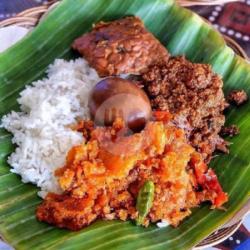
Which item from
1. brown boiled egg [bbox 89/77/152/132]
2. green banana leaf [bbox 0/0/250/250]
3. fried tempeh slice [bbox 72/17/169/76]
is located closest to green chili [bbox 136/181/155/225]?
green banana leaf [bbox 0/0/250/250]

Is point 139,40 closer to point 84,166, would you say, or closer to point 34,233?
point 84,166

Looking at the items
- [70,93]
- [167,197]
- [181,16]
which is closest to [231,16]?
[181,16]

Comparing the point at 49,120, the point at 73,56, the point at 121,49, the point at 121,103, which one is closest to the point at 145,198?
the point at 121,103

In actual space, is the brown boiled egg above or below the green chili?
above

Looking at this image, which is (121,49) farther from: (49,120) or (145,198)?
(145,198)

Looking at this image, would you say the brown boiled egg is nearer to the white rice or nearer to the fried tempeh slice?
the white rice
